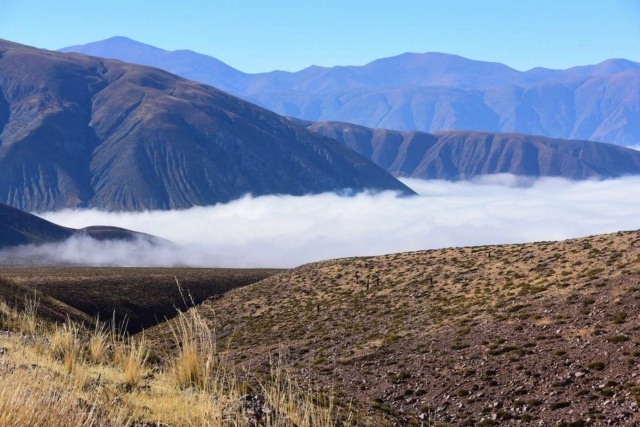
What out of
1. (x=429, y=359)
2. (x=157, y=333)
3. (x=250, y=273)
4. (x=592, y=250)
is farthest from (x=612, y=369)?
(x=250, y=273)

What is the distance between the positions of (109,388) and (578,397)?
54.6 feet

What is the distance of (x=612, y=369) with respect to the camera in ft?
74.9

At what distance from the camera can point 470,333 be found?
3127 centimetres

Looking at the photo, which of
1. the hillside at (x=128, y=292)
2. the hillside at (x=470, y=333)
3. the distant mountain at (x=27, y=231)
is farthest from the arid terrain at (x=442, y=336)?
the distant mountain at (x=27, y=231)

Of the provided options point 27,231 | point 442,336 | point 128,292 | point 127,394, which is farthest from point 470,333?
point 27,231

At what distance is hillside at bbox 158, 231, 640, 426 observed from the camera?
21828 millimetres

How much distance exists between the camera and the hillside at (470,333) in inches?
859

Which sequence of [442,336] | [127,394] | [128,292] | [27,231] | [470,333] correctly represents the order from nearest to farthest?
[127,394]
[470,333]
[442,336]
[128,292]
[27,231]

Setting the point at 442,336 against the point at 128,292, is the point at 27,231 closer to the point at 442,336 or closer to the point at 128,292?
the point at 128,292

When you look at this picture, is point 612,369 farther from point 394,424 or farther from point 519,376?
point 394,424

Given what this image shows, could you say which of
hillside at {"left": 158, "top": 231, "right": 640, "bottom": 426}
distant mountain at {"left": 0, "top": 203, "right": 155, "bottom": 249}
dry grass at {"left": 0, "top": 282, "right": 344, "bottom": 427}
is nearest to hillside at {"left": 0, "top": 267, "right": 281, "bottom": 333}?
hillside at {"left": 158, "top": 231, "right": 640, "bottom": 426}

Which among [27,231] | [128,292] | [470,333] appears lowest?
[128,292]

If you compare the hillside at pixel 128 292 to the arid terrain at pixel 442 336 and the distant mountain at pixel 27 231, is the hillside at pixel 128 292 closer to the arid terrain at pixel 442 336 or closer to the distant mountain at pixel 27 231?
the arid terrain at pixel 442 336

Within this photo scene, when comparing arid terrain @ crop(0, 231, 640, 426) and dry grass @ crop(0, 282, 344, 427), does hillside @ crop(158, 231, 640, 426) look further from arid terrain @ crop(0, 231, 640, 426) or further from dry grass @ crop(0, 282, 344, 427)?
dry grass @ crop(0, 282, 344, 427)
